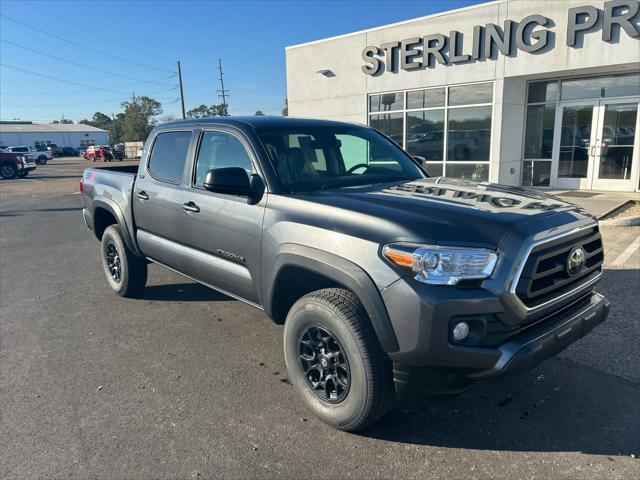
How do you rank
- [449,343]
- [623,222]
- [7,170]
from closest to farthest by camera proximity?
[449,343] → [623,222] → [7,170]

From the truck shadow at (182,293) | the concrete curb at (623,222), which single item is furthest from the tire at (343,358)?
the concrete curb at (623,222)

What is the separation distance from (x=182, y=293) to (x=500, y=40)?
10.7m

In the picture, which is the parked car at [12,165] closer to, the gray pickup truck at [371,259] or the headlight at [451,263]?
the gray pickup truck at [371,259]

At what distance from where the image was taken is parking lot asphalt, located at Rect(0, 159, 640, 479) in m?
2.64

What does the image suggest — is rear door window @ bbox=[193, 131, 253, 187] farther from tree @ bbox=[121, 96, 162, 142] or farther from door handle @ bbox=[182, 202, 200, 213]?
tree @ bbox=[121, 96, 162, 142]

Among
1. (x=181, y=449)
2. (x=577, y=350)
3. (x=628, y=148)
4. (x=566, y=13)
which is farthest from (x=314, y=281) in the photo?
(x=628, y=148)

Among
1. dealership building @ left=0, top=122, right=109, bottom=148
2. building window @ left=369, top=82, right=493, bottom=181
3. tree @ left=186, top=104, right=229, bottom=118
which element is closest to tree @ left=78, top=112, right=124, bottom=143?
dealership building @ left=0, top=122, right=109, bottom=148

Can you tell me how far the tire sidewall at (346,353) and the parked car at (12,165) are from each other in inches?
1192

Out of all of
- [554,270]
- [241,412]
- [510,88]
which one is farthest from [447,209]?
[510,88]

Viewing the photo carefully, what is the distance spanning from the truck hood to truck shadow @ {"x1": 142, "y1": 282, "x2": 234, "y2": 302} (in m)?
2.66

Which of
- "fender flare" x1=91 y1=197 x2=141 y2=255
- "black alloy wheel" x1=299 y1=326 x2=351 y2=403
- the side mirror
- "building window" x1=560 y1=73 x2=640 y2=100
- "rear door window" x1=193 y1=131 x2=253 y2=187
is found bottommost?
"black alloy wheel" x1=299 y1=326 x2=351 y2=403

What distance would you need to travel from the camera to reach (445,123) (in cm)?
1390

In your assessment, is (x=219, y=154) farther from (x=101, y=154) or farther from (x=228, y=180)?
(x=101, y=154)

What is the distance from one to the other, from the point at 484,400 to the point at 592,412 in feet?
2.18
